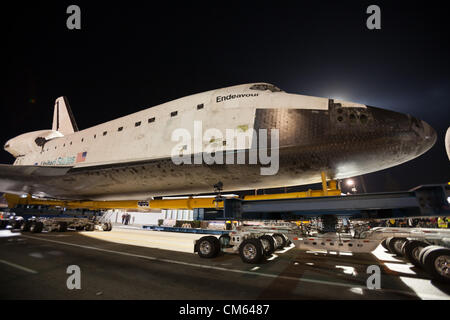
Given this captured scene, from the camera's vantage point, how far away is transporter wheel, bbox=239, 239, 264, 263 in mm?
5188

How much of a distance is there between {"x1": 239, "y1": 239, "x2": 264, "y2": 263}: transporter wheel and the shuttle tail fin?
14.4 meters

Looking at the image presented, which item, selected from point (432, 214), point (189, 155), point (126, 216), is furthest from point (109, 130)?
point (126, 216)

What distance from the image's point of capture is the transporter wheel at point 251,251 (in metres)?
5.19

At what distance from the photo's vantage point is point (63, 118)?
581 inches

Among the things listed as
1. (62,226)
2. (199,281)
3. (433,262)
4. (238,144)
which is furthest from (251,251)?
(62,226)

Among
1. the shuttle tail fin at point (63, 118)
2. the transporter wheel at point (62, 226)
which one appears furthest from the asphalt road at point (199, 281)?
the shuttle tail fin at point (63, 118)

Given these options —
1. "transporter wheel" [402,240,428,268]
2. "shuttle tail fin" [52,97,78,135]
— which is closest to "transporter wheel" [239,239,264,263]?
"transporter wheel" [402,240,428,268]

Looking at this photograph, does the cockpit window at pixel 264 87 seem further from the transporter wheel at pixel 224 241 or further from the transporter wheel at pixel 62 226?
the transporter wheel at pixel 62 226

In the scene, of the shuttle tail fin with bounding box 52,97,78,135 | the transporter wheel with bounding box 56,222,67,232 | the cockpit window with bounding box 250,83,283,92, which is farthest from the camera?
the shuttle tail fin with bounding box 52,97,78,135

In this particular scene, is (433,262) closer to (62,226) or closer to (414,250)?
(414,250)

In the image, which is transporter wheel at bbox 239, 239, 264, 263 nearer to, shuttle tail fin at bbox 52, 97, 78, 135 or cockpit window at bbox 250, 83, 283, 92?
cockpit window at bbox 250, 83, 283, 92

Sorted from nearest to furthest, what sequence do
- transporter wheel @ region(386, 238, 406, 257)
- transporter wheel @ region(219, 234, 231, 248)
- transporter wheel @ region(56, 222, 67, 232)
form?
transporter wheel @ region(219, 234, 231, 248)
transporter wheel @ region(386, 238, 406, 257)
transporter wheel @ region(56, 222, 67, 232)
